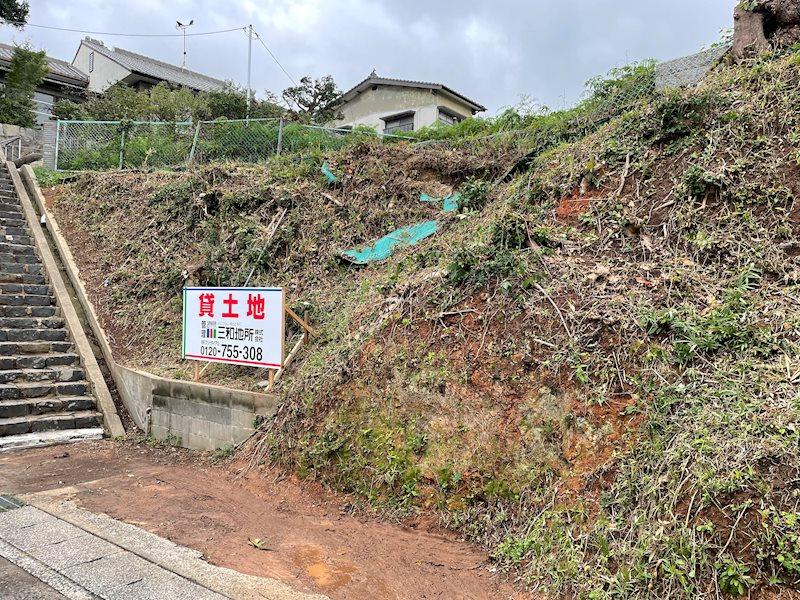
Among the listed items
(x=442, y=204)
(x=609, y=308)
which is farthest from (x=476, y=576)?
(x=442, y=204)

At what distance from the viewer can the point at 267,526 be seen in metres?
4.10

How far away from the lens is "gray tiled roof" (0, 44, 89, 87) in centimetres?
2423

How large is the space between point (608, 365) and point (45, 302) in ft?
29.0

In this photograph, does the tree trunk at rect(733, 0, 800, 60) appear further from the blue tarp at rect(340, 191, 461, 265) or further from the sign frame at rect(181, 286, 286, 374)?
the sign frame at rect(181, 286, 286, 374)

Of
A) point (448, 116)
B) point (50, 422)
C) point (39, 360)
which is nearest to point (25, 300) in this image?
point (39, 360)

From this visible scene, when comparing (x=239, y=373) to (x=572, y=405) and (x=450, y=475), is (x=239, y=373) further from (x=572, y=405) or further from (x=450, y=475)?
(x=572, y=405)

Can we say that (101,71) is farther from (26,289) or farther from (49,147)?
(26,289)

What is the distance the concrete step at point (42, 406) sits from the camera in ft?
21.5

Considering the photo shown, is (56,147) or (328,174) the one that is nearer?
(328,174)

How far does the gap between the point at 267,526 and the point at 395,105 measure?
66.4 feet

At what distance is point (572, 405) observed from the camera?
372 cm

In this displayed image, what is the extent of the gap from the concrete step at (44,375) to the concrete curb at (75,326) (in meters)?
0.15

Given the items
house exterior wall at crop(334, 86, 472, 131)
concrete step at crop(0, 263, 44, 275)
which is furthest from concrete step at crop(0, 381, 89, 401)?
house exterior wall at crop(334, 86, 472, 131)

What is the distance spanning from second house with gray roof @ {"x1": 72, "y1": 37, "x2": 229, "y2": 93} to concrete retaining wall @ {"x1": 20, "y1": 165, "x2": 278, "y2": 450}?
808 inches
